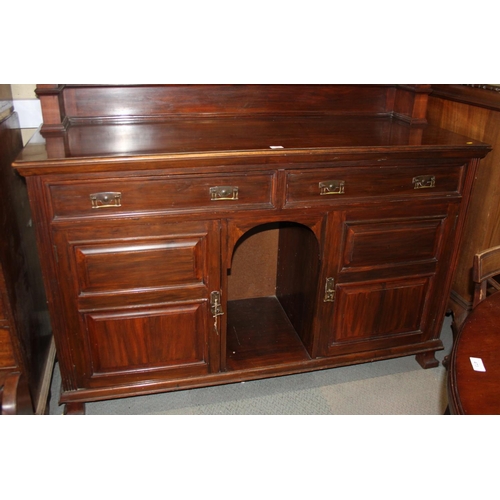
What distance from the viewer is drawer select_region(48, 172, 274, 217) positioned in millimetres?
1651

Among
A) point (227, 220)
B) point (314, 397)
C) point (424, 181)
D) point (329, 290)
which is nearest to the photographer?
point (227, 220)

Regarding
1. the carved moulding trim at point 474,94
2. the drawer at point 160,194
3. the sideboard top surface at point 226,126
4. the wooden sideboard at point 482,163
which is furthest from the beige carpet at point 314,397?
the carved moulding trim at point 474,94

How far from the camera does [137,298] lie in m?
1.87

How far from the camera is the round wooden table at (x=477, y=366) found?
1055 millimetres

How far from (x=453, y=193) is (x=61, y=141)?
5.22 feet

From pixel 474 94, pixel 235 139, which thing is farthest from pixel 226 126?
pixel 474 94

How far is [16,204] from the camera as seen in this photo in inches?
77.0

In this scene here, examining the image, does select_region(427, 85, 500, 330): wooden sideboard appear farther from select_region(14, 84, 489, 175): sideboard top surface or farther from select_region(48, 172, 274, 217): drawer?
select_region(48, 172, 274, 217): drawer

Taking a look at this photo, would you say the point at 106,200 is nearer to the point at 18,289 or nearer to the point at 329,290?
the point at 18,289

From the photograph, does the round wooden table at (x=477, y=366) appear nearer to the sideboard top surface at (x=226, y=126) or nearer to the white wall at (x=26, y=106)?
the sideboard top surface at (x=226, y=126)

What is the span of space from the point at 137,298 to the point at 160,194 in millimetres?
430

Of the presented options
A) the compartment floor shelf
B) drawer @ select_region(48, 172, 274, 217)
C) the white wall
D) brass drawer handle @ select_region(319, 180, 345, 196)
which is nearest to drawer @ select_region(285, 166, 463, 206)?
brass drawer handle @ select_region(319, 180, 345, 196)

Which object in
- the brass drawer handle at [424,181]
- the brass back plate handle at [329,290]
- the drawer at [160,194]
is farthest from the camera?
the brass back plate handle at [329,290]

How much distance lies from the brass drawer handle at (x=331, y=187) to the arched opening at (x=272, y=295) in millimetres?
292
